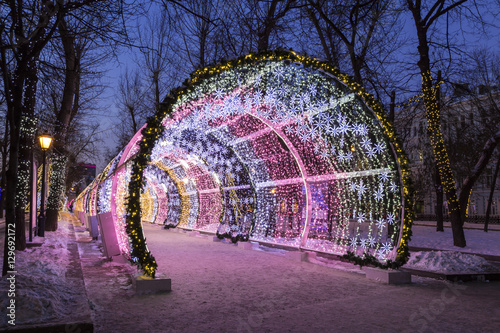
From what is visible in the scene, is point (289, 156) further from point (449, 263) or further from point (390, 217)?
point (449, 263)

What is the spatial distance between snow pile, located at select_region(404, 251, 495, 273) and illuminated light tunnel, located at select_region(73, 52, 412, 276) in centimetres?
110

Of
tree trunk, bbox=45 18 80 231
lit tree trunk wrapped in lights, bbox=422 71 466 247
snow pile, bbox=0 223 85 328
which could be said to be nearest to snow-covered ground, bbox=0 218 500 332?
snow pile, bbox=0 223 85 328

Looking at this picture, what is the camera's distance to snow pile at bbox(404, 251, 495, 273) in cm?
882

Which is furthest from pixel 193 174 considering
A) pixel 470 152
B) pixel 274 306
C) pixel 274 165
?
pixel 470 152

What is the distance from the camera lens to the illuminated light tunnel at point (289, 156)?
25.6 feet

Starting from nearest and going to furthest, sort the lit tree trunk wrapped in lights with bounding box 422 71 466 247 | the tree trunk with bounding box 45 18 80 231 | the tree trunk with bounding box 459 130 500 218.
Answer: the lit tree trunk wrapped in lights with bounding box 422 71 466 247 → the tree trunk with bounding box 459 130 500 218 → the tree trunk with bounding box 45 18 80 231

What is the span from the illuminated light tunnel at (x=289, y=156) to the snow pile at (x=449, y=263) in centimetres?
110

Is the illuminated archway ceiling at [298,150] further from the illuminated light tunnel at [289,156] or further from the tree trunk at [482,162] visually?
the tree trunk at [482,162]

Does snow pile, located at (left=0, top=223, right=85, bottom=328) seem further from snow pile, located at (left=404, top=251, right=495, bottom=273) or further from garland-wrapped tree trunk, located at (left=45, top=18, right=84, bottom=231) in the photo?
garland-wrapped tree trunk, located at (left=45, top=18, right=84, bottom=231)

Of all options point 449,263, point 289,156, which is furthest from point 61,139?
point 449,263

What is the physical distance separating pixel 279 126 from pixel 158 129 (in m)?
3.85

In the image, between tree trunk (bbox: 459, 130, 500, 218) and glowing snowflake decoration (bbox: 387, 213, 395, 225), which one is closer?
glowing snowflake decoration (bbox: 387, 213, 395, 225)

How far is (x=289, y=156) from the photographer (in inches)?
461

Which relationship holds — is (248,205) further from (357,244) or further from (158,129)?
(158,129)
